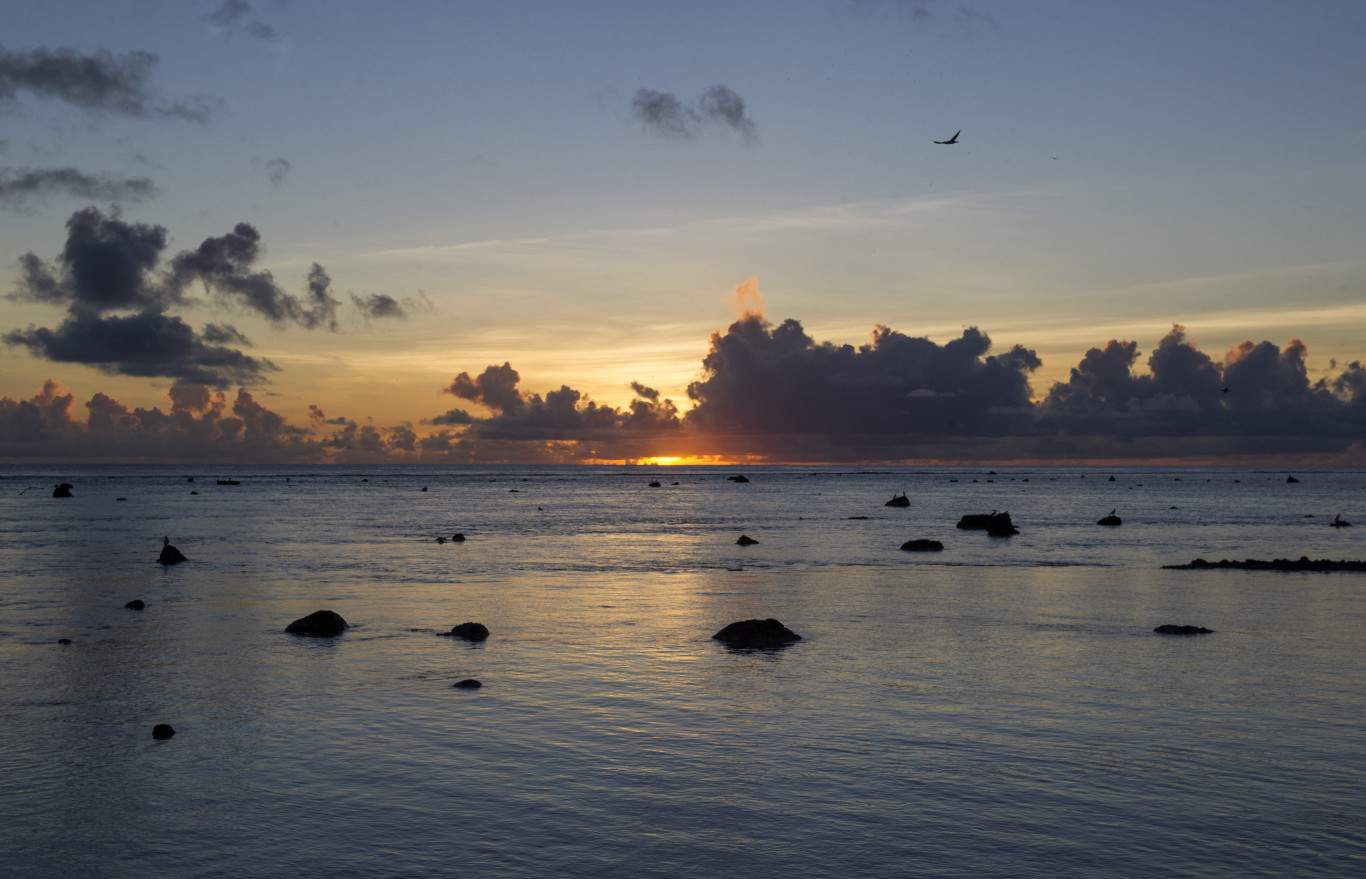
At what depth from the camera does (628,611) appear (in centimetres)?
4903

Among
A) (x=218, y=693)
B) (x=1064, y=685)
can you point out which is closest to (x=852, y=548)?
(x=1064, y=685)

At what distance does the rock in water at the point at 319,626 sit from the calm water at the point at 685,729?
2.16 feet

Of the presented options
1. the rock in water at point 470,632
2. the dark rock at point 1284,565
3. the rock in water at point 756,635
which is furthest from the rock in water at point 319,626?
the dark rock at point 1284,565

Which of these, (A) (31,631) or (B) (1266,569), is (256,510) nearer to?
(A) (31,631)

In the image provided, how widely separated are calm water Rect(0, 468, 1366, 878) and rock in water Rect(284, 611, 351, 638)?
66cm

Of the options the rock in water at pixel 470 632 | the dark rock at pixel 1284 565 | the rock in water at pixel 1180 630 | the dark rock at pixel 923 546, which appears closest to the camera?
the rock in water at pixel 470 632

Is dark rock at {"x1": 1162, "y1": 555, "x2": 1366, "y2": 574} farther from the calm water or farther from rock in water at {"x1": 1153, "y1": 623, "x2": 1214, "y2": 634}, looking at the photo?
rock in water at {"x1": 1153, "y1": 623, "x2": 1214, "y2": 634}

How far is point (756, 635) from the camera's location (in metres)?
39.0

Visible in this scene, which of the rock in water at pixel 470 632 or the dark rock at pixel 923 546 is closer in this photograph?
the rock in water at pixel 470 632

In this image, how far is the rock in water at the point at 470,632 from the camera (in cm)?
4025

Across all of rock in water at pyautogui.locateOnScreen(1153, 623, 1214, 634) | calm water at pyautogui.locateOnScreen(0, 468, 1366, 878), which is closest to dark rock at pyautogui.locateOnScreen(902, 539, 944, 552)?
calm water at pyautogui.locateOnScreen(0, 468, 1366, 878)

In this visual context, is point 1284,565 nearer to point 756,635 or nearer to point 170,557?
point 756,635

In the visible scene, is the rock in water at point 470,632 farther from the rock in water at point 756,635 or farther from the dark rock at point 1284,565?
the dark rock at point 1284,565

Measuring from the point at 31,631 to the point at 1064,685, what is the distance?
39.4 metres
